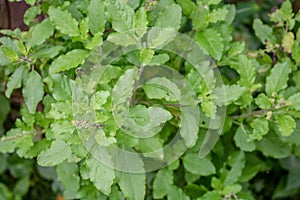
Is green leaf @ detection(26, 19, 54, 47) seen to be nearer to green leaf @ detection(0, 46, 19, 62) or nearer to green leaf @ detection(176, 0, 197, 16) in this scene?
green leaf @ detection(0, 46, 19, 62)

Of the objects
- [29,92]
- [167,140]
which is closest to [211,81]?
[167,140]

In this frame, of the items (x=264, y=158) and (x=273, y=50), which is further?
(x=264, y=158)

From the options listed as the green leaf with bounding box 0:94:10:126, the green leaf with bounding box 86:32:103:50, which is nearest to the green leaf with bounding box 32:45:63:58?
the green leaf with bounding box 86:32:103:50

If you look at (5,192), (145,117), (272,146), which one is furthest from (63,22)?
(5,192)

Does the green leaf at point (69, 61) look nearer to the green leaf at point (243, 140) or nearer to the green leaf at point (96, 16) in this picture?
the green leaf at point (96, 16)

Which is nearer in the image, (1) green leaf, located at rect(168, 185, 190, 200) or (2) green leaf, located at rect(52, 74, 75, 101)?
(2) green leaf, located at rect(52, 74, 75, 101)

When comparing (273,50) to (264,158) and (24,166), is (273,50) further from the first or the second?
(24,166)
